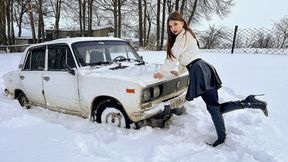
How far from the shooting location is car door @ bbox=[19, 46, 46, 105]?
21.5 ft

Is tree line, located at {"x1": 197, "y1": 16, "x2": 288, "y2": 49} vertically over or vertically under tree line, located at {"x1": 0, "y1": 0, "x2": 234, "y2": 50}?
under

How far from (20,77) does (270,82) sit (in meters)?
6.01

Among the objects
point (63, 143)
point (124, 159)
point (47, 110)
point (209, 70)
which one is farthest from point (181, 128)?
point (47, 110)

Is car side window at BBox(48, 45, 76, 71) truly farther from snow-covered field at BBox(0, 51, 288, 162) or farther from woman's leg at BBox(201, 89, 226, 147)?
woman's leg at BBox(201, 89, 226, 147)

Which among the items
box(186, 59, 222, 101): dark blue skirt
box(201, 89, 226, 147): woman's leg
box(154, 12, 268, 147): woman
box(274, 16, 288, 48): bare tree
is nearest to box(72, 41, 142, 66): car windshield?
box(154, 12, 268, 147): woman

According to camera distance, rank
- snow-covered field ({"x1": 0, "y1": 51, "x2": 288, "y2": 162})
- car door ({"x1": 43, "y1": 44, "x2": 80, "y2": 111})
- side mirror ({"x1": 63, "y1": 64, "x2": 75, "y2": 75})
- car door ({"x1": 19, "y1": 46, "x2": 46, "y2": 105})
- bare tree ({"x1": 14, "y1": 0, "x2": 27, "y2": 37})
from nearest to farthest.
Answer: snow-covered field ({"x1": 0, "y1": 51, "x2": 288, "y2": 162}), side mirror ({"x1": 63, "y1": 64, "x2": 75, "y2": 75}), car door ({"x1": 43, "y1": 44, "x2": 80, "y2": 111}), car door ({"x1": 19, "y1": 46, "x2": 46, "y2": 105}), bare tree ({"x1": 14, "y1": 0, "x2": 27, "y2": 37})

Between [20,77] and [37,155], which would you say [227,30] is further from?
[37,155]

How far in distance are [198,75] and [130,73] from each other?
1.27 meters

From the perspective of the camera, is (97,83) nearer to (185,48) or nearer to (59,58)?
(59,58)

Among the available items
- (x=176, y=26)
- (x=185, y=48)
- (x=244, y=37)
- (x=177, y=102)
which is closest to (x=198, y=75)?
(x=185, y=48)

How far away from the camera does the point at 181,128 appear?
5.12m

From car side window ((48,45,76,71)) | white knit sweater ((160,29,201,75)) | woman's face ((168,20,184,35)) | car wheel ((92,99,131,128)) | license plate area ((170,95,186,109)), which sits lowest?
car wheel ((92,99,131,128))

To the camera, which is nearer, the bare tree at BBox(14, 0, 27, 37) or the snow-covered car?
the snow-covered car

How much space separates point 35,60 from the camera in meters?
6.78
